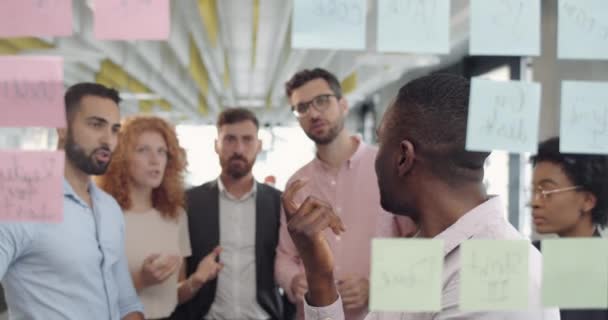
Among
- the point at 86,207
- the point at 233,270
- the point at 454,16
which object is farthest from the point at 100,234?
the point at 454,16

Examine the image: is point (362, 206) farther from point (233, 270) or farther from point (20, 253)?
point (20, 253)

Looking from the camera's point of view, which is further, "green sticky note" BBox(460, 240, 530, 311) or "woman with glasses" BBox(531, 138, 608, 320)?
"woman with glasses" BBox(531, 138, 608, 320)

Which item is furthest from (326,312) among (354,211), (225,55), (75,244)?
(225,55)

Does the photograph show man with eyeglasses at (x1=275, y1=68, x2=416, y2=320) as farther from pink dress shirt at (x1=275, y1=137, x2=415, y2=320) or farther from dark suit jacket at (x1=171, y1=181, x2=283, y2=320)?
dark suit jacket at (x1=171, y1=181, x2=283, y2=320)

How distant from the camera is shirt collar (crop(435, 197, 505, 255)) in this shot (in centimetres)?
96

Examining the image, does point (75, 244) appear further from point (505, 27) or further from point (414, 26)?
point (505, 27)

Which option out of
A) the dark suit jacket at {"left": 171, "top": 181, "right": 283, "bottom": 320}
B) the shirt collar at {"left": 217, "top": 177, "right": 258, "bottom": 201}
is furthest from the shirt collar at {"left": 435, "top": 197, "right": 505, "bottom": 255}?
the shirt collar at {"left": 217, "top": 177, "right": 258, "bottom": 201}

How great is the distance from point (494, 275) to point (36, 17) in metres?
0.84

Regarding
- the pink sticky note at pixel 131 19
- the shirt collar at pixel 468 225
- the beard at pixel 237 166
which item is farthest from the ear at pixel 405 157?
the beard at pixel 237 166

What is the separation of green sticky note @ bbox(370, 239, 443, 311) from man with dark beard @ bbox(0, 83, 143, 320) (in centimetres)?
65

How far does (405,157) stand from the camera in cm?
98

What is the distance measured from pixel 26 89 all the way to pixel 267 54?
684 cm

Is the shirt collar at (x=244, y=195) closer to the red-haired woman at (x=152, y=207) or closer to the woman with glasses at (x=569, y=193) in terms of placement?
Answer: the red-haired woman at (x=152, y=207)

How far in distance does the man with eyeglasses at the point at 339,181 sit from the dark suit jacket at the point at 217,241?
34 cm
